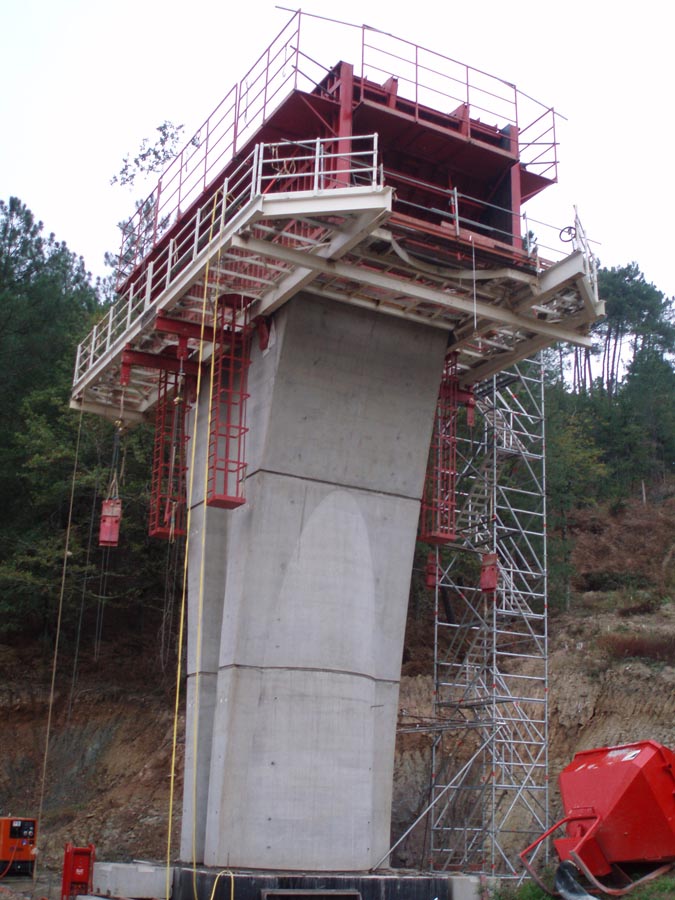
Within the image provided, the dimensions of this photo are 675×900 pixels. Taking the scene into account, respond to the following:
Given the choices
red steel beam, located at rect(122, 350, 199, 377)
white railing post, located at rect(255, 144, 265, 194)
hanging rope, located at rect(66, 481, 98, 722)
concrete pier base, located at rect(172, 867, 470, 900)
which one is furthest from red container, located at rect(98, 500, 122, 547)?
hanging rope, located at rect(66, 481, 98, 722)

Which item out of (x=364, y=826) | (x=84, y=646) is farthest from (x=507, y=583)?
(x=84, y=646)

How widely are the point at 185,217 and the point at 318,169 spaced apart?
6.06 metres

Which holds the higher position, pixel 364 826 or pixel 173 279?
pixel 173 279

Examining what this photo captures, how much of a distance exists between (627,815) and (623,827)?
18 centimetres

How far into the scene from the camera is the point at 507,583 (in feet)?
78.3

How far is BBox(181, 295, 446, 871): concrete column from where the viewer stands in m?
16.5

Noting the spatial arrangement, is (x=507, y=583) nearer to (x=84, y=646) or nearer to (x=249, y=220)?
(x=249, y=220)

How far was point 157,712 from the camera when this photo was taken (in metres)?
28.5

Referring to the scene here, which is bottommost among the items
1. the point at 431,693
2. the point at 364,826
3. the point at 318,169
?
the point at 364,826

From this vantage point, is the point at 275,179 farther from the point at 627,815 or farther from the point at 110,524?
the point at 627,815

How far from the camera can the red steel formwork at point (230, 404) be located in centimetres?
1803

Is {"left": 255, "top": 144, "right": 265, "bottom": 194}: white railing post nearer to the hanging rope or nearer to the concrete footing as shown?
the concrete footing

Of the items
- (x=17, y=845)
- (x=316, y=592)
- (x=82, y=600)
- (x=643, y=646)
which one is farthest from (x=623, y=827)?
(x=82, y=600)

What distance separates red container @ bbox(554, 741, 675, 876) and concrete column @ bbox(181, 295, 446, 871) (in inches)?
175
